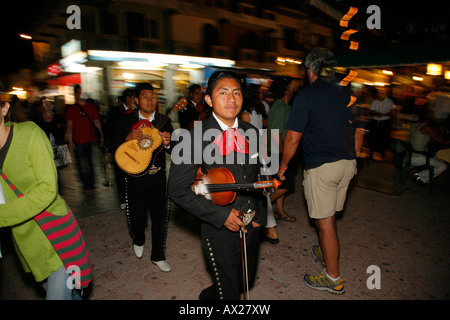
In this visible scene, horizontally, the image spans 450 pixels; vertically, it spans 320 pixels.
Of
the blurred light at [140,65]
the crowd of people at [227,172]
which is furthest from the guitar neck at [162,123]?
the blurred light at [140,65]

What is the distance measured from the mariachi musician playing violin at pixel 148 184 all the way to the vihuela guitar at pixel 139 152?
6cm

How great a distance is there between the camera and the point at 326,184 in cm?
282

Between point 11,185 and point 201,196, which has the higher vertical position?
point 11,185

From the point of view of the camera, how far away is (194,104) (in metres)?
6.12

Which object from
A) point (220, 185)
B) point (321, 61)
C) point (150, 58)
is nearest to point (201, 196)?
point (220, 185)

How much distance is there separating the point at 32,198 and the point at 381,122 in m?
9.76

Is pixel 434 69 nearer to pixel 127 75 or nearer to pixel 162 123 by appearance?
pixel 162 123

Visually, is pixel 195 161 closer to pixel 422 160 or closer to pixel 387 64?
pixel 422 160

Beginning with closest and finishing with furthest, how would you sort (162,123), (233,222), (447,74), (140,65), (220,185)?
(220,185) < (233,222) < (162,123) < (447,74) < (140,65)

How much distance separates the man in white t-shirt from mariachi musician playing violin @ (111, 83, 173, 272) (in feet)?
26.3

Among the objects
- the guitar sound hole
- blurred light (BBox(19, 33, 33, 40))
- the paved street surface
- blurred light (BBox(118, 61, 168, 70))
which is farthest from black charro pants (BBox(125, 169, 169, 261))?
blurred light (BBox(19, 33, 33, 40))

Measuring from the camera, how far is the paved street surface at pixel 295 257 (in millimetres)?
3143
